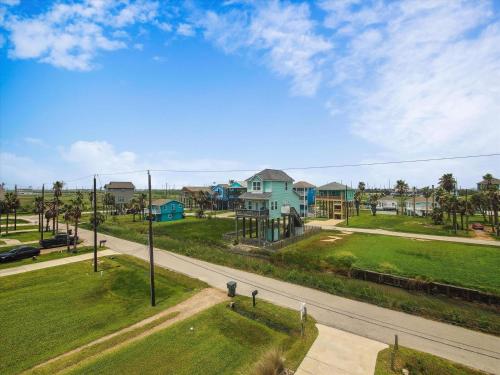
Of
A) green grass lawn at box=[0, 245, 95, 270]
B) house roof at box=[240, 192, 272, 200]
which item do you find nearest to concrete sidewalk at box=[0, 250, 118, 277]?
green grass lawn at box=[0, 245, 95, 270]

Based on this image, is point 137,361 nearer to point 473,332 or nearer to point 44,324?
point 44,324

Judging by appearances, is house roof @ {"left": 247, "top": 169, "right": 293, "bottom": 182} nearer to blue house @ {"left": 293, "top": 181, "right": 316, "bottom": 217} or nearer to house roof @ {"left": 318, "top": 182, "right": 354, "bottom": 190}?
house roof @ {"left": 318, "top": 182, "right": 354, "bottom": 190}

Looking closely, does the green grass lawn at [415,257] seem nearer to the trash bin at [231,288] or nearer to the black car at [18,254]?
the trash bin at [231,288]

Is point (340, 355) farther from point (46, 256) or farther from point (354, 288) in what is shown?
point (46, 256)

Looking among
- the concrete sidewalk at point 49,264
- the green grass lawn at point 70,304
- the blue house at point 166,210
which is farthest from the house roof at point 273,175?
the blue house at point 166,210

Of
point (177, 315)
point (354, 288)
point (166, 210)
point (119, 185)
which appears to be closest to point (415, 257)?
point (354, 288)
